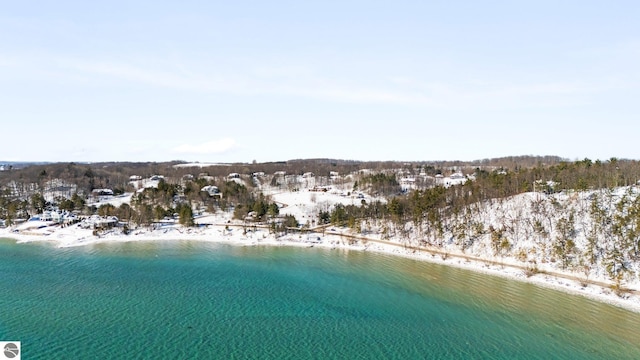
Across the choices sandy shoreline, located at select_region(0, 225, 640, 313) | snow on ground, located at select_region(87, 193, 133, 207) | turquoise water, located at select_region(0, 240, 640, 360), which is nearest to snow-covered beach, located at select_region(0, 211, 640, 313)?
sandy shoreline, located at select_region(0, 225, 640, 313)

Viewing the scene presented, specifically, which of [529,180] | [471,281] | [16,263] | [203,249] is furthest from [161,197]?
[529,180]

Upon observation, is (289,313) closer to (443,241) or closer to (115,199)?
(443,241)

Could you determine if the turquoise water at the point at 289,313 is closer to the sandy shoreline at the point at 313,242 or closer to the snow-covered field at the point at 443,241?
the sandy shoreline at the point at 313,242

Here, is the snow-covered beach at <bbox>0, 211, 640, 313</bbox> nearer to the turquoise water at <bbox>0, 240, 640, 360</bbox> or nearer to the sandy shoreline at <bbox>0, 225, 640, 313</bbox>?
the sandy shoreline at <bbox>0, 225, 640, 313</bbox>

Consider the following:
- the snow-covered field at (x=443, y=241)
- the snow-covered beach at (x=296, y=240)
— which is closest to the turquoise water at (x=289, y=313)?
the snow-covered beach at (x=296, y=240)

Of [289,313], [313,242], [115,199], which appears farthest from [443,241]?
[115,199]

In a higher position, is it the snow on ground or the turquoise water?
the snow on ground

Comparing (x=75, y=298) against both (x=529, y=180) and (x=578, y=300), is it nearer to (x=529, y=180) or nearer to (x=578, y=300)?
(x=578, y=300)
